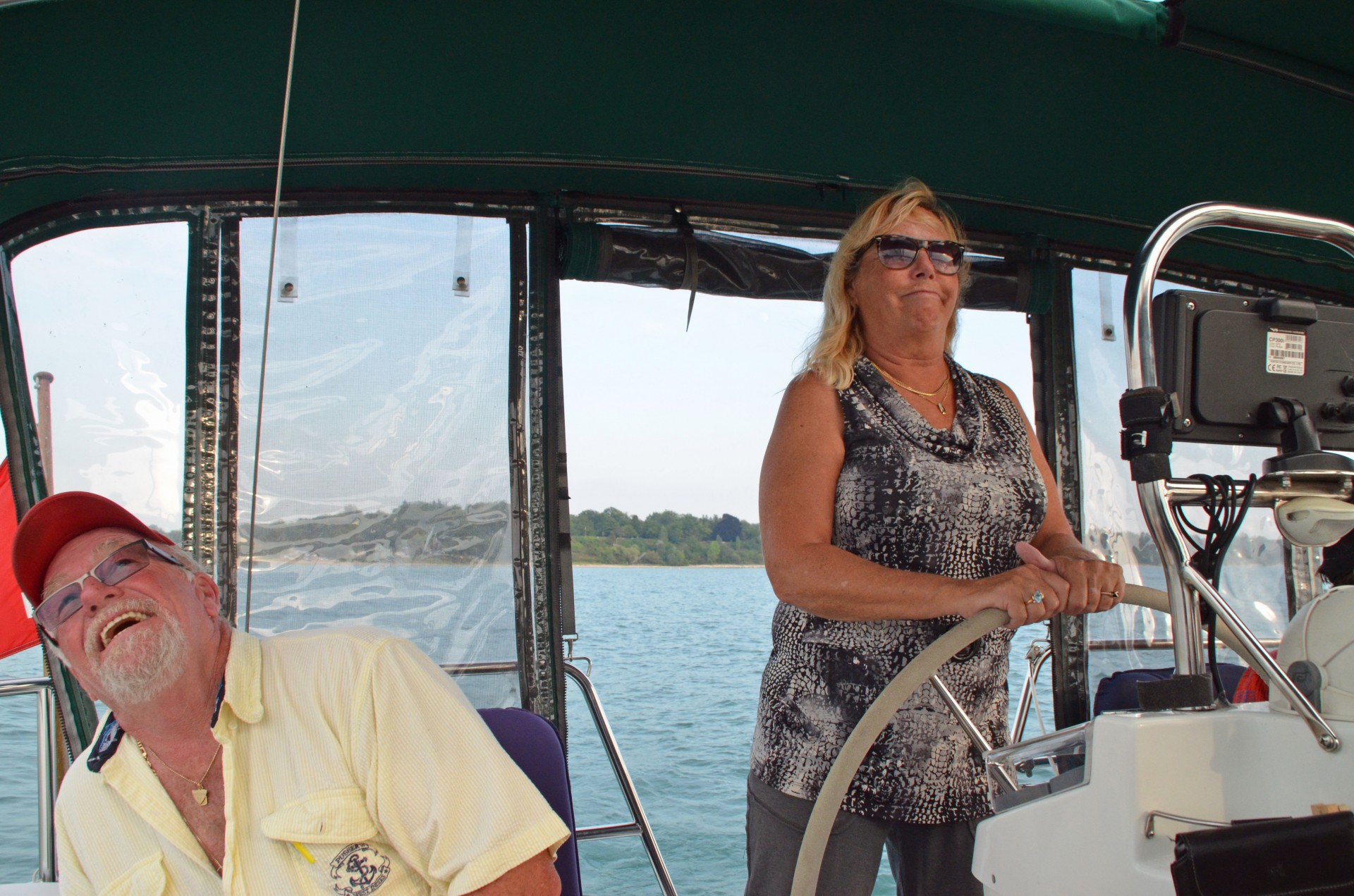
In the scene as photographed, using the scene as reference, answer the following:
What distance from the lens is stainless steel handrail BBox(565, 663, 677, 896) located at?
224 centimetres

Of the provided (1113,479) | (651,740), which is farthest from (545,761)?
(651,740)

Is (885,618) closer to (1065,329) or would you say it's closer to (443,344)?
(443,344)

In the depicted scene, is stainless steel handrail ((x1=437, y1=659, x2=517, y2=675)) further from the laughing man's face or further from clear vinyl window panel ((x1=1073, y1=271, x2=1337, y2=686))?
clear vinyl window panel ((x1=1073, y1=271, x2=1337, y2=686))

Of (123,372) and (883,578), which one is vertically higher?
(123,372)

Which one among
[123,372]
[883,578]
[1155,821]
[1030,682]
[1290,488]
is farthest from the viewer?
[1030,682]

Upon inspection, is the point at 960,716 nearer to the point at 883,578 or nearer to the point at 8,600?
the point at 883,578

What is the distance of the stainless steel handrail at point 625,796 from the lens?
7.35 ft

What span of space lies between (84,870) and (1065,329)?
118 inches

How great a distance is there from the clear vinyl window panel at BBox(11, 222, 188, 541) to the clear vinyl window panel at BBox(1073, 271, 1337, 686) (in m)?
2.76

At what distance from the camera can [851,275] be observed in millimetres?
1819

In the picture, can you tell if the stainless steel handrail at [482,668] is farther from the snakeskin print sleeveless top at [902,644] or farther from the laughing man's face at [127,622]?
the snakeskin print sleeveless top at [902,644]

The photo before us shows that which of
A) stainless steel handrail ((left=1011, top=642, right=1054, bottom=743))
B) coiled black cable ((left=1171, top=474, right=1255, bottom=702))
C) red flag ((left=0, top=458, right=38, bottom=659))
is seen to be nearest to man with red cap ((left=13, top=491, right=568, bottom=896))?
coiled black cable ((left=1171, top=474, right=1255, bottom=702))

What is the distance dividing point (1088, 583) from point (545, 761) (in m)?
0.95

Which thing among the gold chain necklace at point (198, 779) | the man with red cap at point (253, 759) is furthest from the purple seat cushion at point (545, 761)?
the gold chain necklace at point (198, 779)
